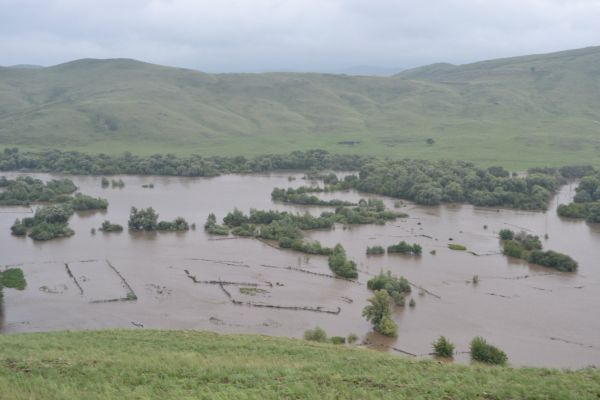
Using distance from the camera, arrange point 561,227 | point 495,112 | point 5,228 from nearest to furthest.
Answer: point 5,228 → point 561,227 → point 495,112

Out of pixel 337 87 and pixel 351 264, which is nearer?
pixel 351 264

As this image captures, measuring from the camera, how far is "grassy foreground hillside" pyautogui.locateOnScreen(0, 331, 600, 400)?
14.5 m

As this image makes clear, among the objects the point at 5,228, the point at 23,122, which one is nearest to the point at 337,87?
the point at 23,122

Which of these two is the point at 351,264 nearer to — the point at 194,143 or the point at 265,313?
the point at 265,313

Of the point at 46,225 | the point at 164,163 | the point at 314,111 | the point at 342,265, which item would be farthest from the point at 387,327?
the point at 314,111

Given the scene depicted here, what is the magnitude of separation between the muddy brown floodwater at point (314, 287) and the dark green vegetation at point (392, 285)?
3.34ft

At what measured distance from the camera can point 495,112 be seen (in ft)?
401

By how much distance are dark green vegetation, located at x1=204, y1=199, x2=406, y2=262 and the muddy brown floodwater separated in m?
1.17

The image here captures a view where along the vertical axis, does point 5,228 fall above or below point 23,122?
below

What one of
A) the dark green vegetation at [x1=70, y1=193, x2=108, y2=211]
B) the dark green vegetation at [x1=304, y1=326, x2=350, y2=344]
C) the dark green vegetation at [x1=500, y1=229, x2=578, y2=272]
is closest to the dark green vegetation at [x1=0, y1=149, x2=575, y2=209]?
the dark green vegetation at [x1=500, y1=229, x2=578, y2=272]

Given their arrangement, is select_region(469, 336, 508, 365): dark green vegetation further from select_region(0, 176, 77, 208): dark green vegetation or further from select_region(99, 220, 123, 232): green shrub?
select_region(0, 176, 77, 208): dark green vegetation

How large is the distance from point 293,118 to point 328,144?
19.6 metres

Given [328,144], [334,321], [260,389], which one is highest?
[328,144]

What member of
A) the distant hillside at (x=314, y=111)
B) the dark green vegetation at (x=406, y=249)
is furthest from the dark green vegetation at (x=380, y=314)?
the distant hillside at (x=314, y=111)
